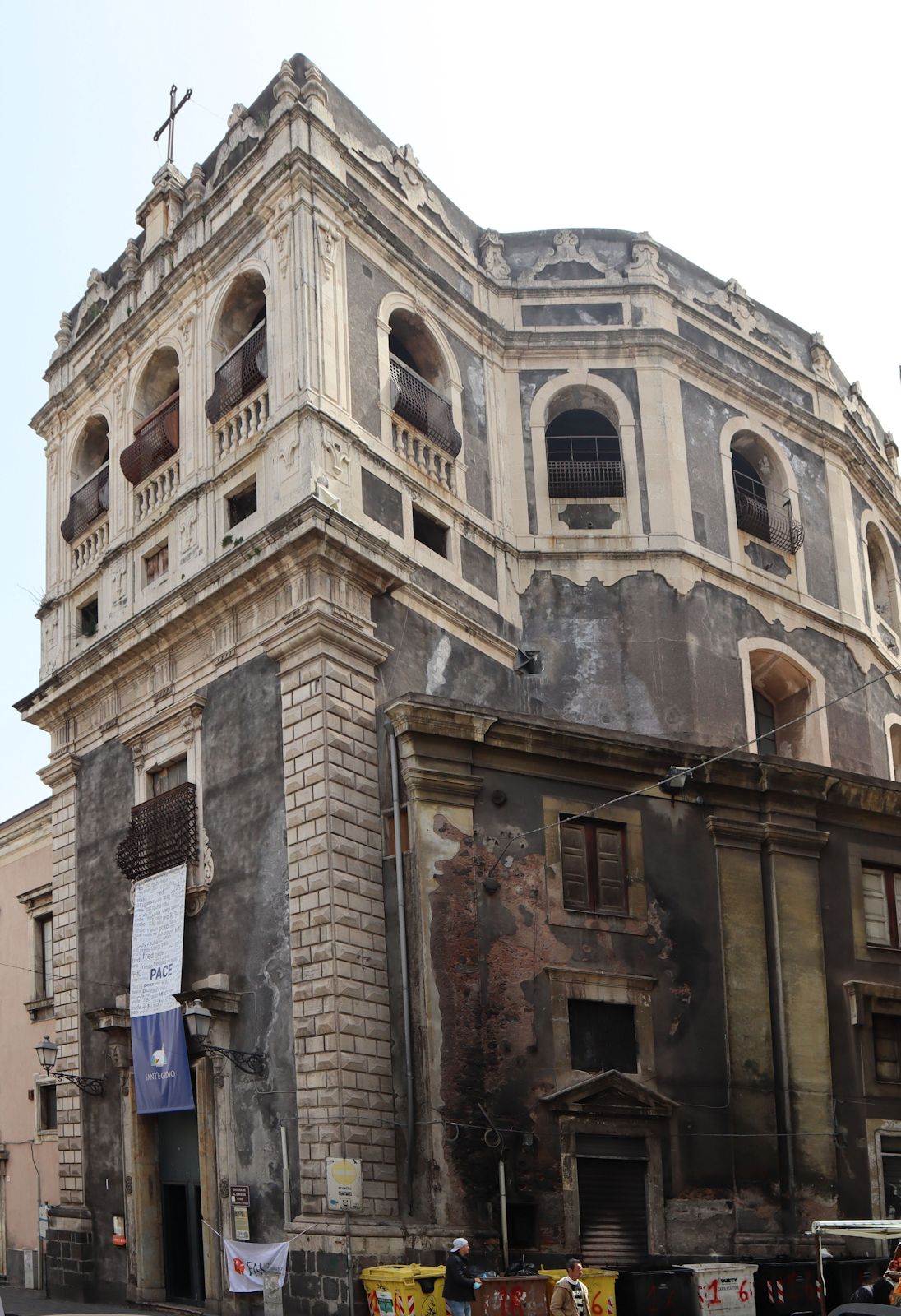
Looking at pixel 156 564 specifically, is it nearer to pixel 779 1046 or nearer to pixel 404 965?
pixel 404 965

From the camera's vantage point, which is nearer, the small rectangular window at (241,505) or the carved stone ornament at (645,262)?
the small rectangular window at (241,505)

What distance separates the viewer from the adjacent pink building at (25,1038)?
101 ft

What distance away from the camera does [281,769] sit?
2288 centimetres

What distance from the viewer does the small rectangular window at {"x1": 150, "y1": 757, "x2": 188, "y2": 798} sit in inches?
1001

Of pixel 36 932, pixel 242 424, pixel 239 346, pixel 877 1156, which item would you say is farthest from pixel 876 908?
pixel 36 932

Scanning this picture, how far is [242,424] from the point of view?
25844mm

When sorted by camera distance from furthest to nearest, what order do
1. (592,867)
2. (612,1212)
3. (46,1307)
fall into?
(46,1307)
(592,867)
(612,1212)

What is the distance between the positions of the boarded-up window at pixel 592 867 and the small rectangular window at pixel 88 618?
10.8 m

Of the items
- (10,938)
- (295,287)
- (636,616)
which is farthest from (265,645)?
(10,938)

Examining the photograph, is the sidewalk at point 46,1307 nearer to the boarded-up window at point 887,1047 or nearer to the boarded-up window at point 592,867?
the boarded-up window at point 592,867

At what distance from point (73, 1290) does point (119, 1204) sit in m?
1.98

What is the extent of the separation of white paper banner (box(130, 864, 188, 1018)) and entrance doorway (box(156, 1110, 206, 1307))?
180 centimetres

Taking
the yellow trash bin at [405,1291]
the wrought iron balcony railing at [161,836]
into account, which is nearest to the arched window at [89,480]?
the wrought iron balcony railing at [161,836]

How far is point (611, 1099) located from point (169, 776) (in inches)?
353
